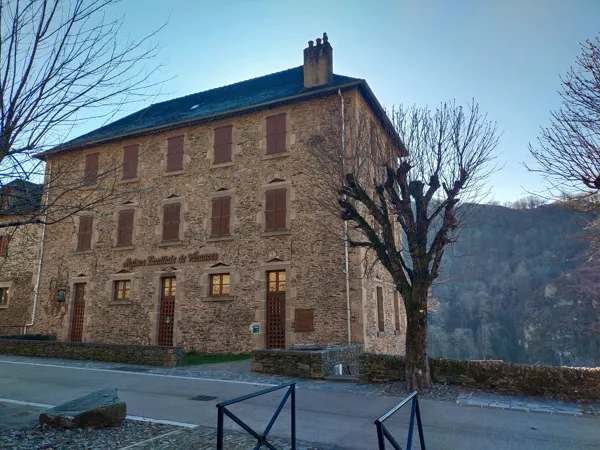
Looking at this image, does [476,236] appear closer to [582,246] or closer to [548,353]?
[582,246]

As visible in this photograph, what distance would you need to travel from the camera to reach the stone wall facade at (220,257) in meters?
13.8

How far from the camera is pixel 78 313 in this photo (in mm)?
17922

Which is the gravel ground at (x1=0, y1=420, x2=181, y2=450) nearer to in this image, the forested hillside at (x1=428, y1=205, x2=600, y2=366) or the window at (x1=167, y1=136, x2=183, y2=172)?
the window at (x1=167, y1=136, x2=183, y2=172)

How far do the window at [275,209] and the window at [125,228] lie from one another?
633cm

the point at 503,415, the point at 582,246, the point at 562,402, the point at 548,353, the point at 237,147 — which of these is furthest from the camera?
the point at 582,246

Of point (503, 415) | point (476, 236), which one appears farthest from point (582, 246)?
point (503, 415)

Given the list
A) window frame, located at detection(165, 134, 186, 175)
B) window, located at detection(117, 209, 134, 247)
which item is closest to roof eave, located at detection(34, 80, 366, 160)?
window frame, located at detection(165, 134, 186, 175)

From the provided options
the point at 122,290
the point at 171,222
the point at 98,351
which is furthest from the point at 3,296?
the point at 98,351

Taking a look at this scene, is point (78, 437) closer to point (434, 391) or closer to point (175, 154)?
point (434, 391)

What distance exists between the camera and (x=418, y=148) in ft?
32.5

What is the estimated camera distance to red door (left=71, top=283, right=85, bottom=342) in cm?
1764

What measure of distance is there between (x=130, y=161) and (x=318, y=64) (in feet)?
29.0

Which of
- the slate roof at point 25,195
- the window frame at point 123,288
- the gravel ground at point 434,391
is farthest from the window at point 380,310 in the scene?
the slate roof at point 25,195

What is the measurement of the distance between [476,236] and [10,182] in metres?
75.2
